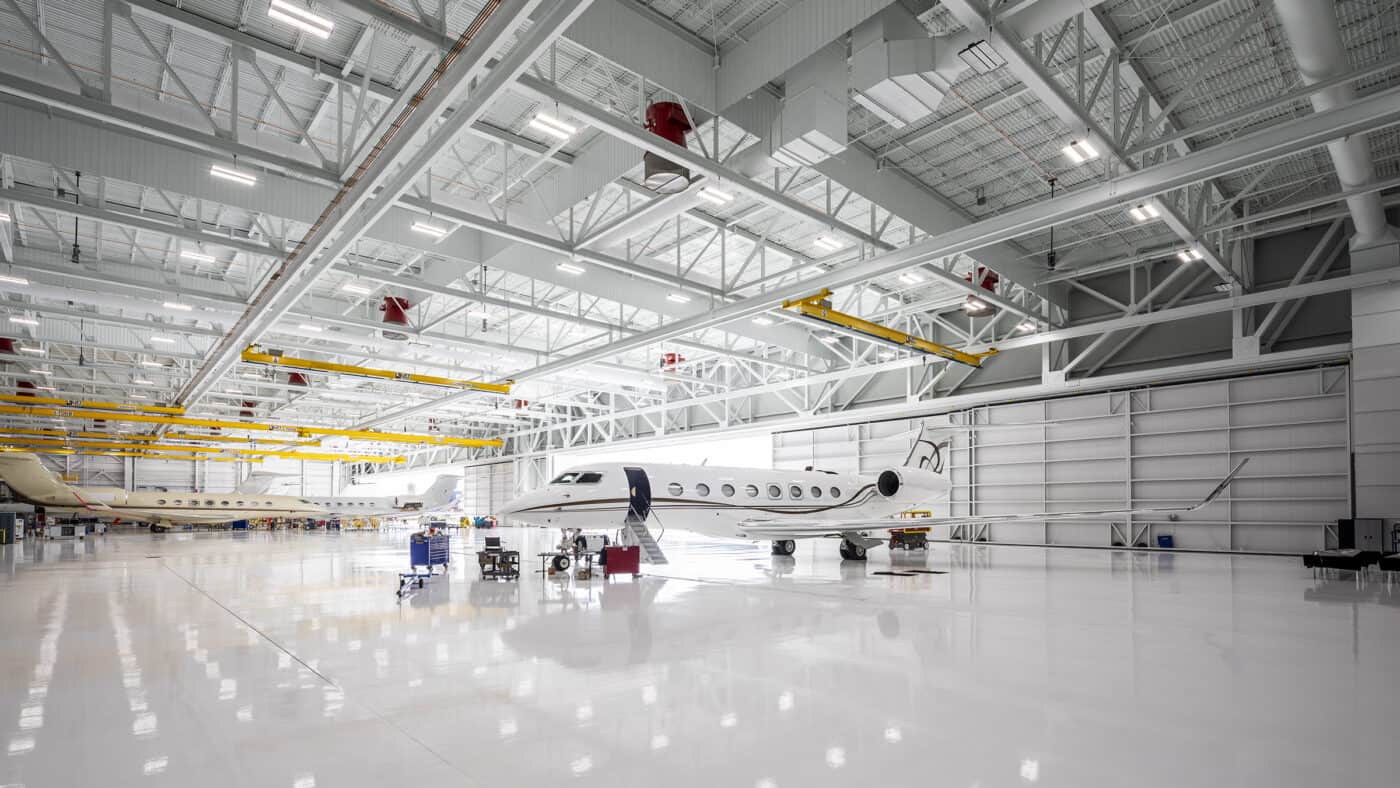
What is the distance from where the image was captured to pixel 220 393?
1310 inches

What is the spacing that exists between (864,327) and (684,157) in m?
9.95

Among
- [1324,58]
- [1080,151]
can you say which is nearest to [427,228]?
[1080,151]

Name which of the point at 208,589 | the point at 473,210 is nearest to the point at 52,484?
the point at 208,589

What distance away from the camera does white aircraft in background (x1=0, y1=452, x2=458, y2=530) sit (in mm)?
32344

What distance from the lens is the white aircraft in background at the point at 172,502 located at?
32.3 metres

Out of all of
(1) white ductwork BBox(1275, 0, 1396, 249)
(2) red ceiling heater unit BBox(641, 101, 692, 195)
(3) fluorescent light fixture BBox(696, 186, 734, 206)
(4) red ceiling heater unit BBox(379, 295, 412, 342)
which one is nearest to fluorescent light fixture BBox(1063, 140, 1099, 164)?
(1) white ductwork BBox(1275, 0, 1396, 249)

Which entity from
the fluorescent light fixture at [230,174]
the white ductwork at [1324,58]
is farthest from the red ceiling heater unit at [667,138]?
the white ductwork at [1324,58]

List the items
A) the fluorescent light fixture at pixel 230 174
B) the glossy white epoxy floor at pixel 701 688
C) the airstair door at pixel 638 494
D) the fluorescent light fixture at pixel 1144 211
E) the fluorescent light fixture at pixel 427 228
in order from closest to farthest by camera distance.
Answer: the glossy white epoxy floor at pixel 701 688 → the fluorescent light fixture at pixel 230 174 → the fluorescent light fixture at pixel 1144 211 → the fluorescent light fixture at pixel 427 228 → the airstair door at pixel 638 494

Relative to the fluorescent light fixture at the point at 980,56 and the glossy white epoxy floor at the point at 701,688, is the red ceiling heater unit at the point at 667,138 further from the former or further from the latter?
the glossy white epoxy floor at the point at 701,688

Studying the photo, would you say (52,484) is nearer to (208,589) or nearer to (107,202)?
(107,202)

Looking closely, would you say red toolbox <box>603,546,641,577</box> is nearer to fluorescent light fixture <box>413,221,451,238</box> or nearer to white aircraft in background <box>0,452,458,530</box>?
fluorescent light fixture <box>413,221,451,238</box>

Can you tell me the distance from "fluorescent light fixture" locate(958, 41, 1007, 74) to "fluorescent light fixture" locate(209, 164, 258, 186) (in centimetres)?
1099

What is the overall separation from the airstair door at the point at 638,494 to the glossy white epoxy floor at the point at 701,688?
441cm

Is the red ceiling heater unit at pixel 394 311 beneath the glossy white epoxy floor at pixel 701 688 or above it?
above
